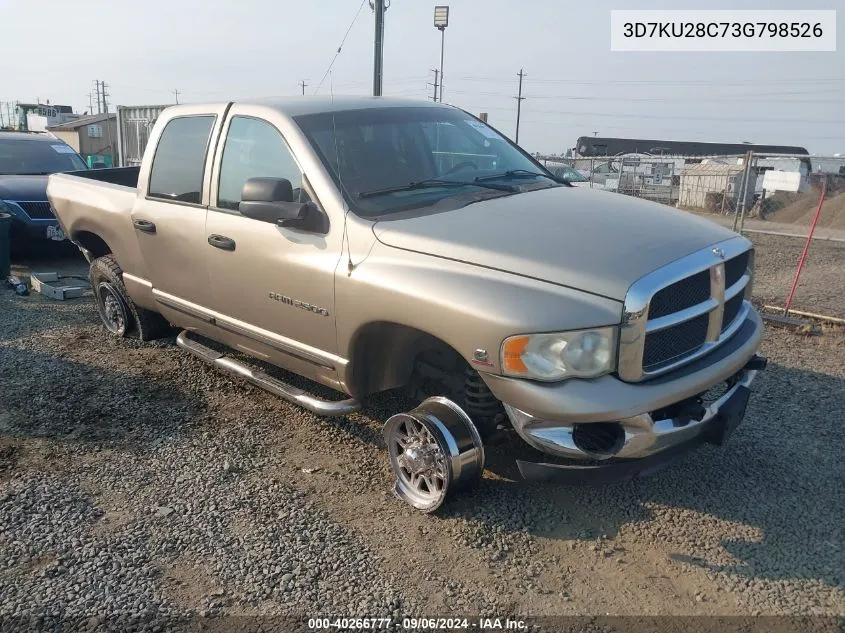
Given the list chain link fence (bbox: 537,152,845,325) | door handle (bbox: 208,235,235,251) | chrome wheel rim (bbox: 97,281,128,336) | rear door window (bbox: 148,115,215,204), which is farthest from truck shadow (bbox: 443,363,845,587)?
chrome wheel rim (bbox: 97,281,128,336)

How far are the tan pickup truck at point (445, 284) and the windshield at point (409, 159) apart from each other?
14mm

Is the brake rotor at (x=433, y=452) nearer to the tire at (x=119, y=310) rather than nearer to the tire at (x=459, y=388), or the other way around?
the tire at (x=459, y=388)

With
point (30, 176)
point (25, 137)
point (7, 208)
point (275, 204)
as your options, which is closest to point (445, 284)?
point (275, 204)

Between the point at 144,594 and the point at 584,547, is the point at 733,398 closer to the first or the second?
the point at 584,547

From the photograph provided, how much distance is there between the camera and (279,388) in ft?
13.6

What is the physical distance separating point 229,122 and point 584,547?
10.6 feet

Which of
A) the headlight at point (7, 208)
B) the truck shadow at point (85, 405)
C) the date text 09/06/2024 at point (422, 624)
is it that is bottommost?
the date text 09/06/2024 at point (422, 624)

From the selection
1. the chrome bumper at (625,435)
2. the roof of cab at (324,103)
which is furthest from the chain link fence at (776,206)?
the chrome bumper at (625,435)

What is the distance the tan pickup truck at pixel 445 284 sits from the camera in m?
2.93

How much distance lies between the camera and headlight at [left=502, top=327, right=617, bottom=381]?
2883 millimetres

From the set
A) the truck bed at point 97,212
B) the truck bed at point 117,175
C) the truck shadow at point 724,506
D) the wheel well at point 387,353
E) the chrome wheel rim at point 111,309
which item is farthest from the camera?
the truck bed at point 117,175

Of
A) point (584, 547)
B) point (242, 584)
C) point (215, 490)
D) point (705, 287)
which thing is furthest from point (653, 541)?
point (215, 490)

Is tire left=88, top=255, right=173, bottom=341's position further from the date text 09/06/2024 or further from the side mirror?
the date text 09/06/2024

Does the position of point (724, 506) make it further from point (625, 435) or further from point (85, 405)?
point (85, 405)
